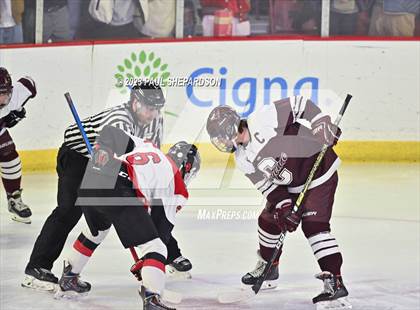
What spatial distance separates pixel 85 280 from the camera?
5.11 meters

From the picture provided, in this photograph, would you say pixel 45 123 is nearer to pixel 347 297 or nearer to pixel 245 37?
pixel 245 37

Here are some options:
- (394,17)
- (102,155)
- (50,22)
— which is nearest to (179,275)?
(102,155)

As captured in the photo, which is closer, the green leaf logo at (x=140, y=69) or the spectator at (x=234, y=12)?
the green leaf logo at (x=140, y=69)

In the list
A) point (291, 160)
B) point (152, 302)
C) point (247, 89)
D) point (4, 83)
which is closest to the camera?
point (152, 302)

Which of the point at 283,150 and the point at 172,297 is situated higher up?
the point at 283,150

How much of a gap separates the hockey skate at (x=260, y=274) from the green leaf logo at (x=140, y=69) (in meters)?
2.23

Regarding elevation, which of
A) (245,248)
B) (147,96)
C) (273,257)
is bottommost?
(245,248)

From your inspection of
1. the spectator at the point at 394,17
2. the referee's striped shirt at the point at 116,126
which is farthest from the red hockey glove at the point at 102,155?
the spectator at the point at 394,17

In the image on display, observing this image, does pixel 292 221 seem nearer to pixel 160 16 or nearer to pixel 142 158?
pixel 142 158

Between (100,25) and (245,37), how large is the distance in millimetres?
846

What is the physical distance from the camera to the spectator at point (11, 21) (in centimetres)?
704

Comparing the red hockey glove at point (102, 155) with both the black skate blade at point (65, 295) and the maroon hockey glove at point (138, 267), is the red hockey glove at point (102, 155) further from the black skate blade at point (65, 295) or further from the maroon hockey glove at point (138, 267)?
the black skate blade at point (65, 295)

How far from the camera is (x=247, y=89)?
723cm

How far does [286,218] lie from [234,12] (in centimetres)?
292
